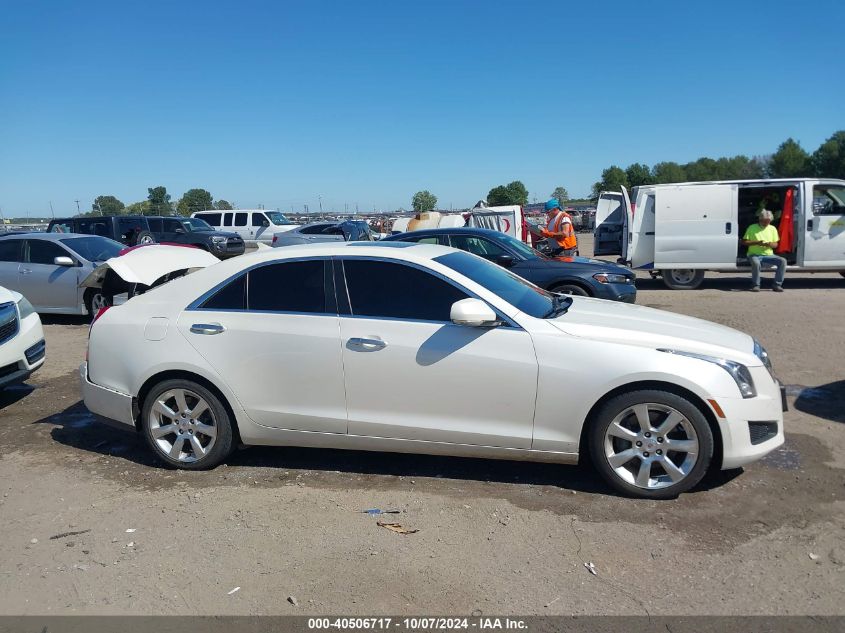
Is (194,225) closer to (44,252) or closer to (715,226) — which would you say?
(44,252)

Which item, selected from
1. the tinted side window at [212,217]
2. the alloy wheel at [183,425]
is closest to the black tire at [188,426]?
the alloy wheel at [183,425]

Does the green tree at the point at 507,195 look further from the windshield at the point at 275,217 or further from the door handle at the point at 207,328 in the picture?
the door handle at the point at 207,328

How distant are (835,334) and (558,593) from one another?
7.44 metres

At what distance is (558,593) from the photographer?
3.25m

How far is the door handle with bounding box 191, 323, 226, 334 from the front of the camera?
4663mm

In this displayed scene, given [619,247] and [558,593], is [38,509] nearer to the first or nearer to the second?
[558,593]

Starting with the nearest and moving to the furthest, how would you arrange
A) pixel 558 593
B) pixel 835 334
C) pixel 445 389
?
1. pixel 558 593
2. pixel 445 389
3. pixel 835 334

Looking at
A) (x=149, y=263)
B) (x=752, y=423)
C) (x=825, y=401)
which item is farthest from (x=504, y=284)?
(x=825, y=401)

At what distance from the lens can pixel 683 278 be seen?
14375mm

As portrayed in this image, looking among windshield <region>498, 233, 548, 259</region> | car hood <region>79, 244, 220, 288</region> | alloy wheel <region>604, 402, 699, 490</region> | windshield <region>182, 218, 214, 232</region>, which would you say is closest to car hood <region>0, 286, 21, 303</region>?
car hood <region>79, 244, 220, 288</region>

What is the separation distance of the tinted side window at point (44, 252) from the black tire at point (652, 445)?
9835 millimetres

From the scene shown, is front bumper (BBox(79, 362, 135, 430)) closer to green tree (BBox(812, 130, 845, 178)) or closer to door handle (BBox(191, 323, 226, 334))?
door handle (BBox(191, 323, 226, 334))

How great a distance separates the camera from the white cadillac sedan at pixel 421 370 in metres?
4.05

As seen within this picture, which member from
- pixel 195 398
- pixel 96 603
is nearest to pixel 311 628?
pixel 96 603
